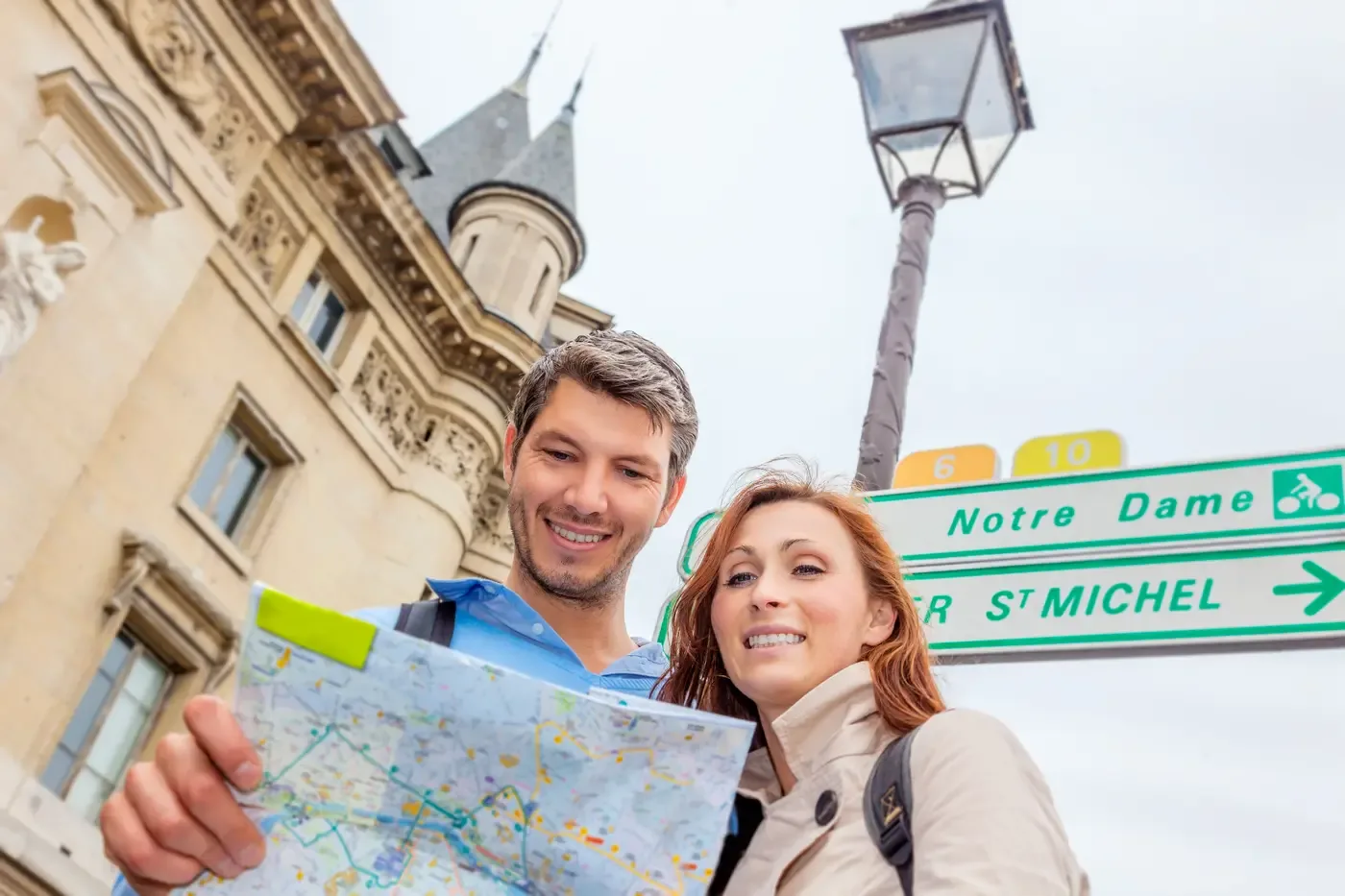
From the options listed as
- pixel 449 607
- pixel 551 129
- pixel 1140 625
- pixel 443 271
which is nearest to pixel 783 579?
pixel 449 607

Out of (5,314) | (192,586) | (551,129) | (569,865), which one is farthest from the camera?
(551,129)

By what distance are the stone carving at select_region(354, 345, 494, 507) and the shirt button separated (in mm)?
14673

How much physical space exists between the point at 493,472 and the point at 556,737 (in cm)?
1677

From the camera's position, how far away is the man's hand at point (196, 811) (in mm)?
1580

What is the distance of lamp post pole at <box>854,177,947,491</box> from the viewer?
4621 mm

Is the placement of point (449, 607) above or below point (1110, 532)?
below

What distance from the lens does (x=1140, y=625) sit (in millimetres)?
3982

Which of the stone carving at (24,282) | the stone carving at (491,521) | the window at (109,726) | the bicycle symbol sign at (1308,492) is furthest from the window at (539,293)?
the bicycle symbol sign at (1308,492)

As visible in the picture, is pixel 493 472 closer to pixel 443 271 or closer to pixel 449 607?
pixel 443 271

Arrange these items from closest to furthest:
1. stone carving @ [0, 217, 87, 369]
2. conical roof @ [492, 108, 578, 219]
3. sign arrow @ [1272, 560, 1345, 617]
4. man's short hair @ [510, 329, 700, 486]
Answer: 1. man's short hair @ [510, 329, 700, 486]
2. sign arrow @ [1272, 560, 1345, 617]
3. stone carving @ [0, 217, 87, 369]
4. conical roof @ [492, 108, 578, 219]

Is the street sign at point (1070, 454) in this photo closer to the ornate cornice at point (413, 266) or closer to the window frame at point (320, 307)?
the window frame at point (320, 307)

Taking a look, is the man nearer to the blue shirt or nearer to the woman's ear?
the blue shirt

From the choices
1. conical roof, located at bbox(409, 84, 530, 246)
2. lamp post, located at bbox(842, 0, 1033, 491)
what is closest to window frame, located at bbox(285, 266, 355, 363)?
conical roof, located at bbox(409, 84, 530, 246)

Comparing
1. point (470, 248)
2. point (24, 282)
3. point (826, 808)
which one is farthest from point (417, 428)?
point (826, 808)
